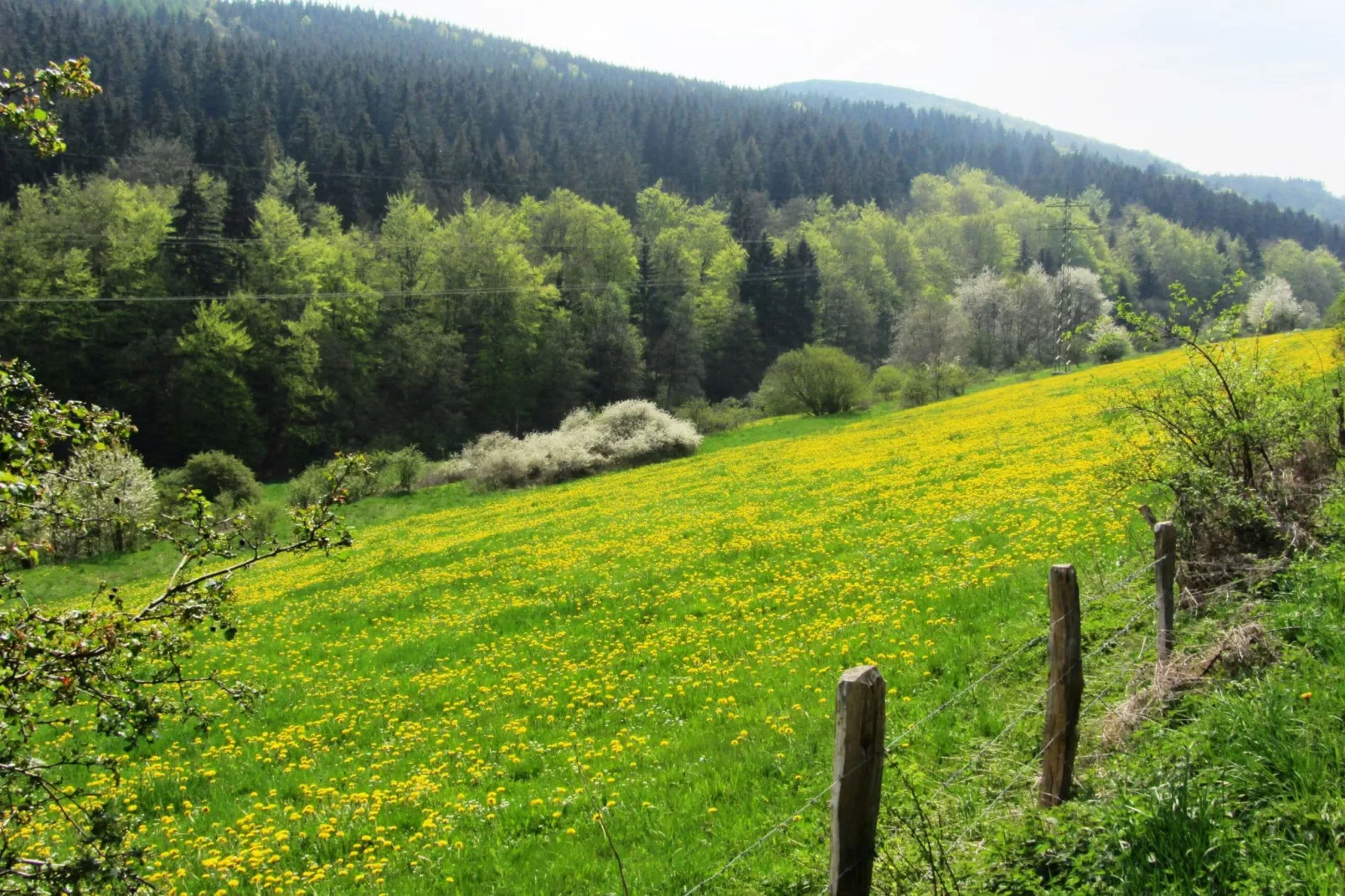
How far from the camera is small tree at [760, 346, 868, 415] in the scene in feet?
173

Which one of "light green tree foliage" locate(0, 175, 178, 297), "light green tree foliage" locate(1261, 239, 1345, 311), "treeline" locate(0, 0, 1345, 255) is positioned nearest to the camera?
"light green tree foliage" locate(0, 175, 178, 297)

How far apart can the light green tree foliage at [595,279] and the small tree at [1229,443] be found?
61056mm

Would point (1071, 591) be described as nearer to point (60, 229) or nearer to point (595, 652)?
point (595, 652)

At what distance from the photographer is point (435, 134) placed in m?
112

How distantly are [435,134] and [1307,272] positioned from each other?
140 m

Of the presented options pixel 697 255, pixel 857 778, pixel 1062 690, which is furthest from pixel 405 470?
pixel 697 255

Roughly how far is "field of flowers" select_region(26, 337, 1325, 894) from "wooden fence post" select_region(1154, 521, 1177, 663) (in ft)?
6.22

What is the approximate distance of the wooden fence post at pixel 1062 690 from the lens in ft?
16.7

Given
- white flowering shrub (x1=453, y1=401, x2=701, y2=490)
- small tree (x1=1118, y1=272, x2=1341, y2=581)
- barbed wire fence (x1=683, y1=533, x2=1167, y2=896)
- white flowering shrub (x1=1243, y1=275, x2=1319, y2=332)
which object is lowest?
white flowering shrub (x1=453, y1=401, x2=701, y2=490)

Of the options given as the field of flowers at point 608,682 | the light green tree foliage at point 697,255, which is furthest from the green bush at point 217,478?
the light green tree foliage at point 697,255

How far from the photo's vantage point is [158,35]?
112688 mm

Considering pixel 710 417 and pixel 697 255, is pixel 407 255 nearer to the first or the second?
pixel 697 255

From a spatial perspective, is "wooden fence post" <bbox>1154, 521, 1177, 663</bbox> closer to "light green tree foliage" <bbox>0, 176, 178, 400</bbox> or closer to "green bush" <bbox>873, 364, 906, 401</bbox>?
"green bush" <bbox>873, 364, 906, 401</bbox>

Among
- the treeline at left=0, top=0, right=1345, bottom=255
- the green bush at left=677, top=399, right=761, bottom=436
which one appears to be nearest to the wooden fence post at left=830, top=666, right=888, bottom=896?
the green bush at left=677, top=399, right=761, bottom=436
